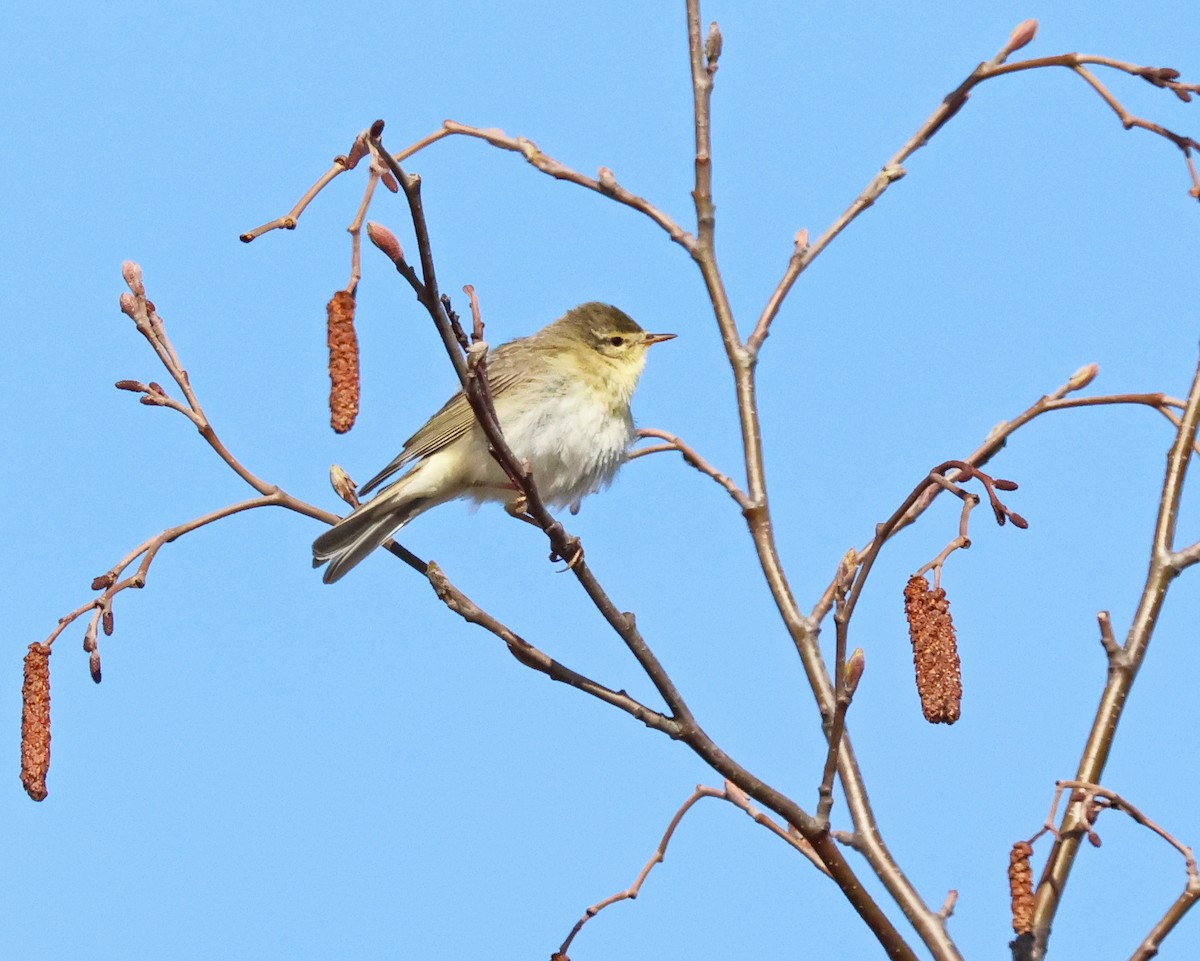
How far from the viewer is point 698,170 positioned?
3846mm

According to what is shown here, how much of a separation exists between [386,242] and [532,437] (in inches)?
113

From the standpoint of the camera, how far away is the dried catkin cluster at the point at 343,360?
9.08ft

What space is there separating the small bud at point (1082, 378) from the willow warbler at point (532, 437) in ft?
6.58

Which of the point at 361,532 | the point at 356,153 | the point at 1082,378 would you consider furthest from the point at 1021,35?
the point at 361,532

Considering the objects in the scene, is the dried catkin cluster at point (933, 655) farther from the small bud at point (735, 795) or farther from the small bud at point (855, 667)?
the small bud at point (735, 795)

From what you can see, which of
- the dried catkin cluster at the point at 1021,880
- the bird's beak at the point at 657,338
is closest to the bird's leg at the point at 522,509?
the dried catkin cluster at the point at 1021,880

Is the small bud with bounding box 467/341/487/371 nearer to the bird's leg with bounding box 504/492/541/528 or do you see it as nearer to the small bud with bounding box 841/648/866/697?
the bird's leg with bounding box 504/492/541/528

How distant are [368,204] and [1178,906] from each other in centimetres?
198

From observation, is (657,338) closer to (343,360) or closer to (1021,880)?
(343,360)

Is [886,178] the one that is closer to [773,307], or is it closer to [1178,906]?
[773,307]

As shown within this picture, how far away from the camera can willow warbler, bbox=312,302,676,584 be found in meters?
5.08

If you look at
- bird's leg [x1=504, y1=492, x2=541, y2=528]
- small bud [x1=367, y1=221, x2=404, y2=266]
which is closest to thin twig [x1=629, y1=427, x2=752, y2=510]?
bird's leg [x1=504, y1=492, x2=541, y2=528]

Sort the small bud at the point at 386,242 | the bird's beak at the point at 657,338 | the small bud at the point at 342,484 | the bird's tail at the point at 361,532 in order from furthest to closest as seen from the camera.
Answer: the bird's beak at the point at 657,338 → the bird's tail at the point at 361,532 → the small bud at the point at 342,484 → the small bud at the point at 386,242

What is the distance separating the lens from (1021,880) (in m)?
2.75
